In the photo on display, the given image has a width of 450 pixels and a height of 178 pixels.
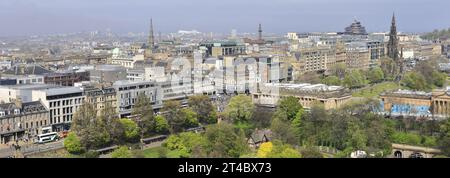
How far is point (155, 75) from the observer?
3569 centimetres

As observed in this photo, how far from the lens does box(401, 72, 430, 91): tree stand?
3738 centimetres

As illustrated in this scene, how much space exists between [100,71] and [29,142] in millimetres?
12886

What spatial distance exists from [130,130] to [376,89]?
75.8 ft

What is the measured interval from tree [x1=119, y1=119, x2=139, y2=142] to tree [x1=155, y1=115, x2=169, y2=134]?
1308 mm

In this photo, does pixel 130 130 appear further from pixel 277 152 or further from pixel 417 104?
pixel 417 104

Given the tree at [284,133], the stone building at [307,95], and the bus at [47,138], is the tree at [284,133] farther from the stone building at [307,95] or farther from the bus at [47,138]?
the bus at [47,138]

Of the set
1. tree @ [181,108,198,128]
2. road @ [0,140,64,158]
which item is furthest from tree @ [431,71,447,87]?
road @ [0,140,64,158]

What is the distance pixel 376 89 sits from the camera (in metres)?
39.9

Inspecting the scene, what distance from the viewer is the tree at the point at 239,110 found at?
1062 inches

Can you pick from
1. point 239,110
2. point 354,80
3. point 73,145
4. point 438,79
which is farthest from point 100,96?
point 438,79

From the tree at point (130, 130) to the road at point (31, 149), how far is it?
266 cm

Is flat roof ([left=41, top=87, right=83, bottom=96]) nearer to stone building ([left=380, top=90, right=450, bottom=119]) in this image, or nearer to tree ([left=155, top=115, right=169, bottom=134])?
tree ([left=155, top=115, right=169, bottom=134])
